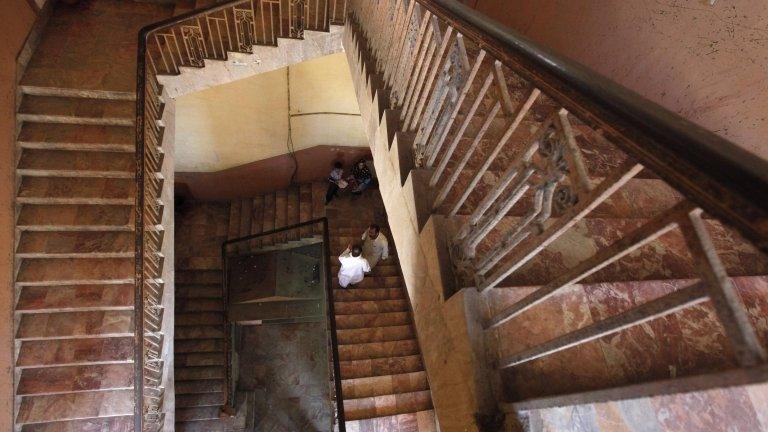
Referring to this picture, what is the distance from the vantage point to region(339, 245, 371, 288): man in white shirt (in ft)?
17.5

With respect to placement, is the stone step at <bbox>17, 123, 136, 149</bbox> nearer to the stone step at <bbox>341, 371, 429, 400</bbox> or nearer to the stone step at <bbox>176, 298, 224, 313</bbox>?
the stone step at <bbox>176, 298, 224, 313</bbox>

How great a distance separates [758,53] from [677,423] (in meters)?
2.15

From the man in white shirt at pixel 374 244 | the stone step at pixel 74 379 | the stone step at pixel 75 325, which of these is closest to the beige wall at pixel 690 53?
the man in white shirt at pixel 374 244

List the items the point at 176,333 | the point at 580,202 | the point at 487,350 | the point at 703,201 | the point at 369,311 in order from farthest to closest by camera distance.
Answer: the point at 176,333 < the point at 369,311 < the point at 487,350 < the point at 580,202 < the point at 703,201

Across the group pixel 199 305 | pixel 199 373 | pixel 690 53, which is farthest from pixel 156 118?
pixel 690 53

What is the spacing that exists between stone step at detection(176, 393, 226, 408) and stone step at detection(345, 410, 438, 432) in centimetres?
269

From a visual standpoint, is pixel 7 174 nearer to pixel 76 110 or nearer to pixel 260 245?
pixel 76 110

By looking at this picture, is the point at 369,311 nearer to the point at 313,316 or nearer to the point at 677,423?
the point at 313,316

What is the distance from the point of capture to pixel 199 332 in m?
6.66

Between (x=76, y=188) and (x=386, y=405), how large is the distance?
446 cm

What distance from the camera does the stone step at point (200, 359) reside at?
645 cm

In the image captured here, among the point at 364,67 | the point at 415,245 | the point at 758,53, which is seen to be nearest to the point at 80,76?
the point at 364,67

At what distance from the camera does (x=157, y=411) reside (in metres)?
4.34

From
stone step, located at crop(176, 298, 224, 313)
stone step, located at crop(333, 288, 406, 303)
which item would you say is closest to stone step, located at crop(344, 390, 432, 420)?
stone step, located at crop(333, 288, 406, 303)
